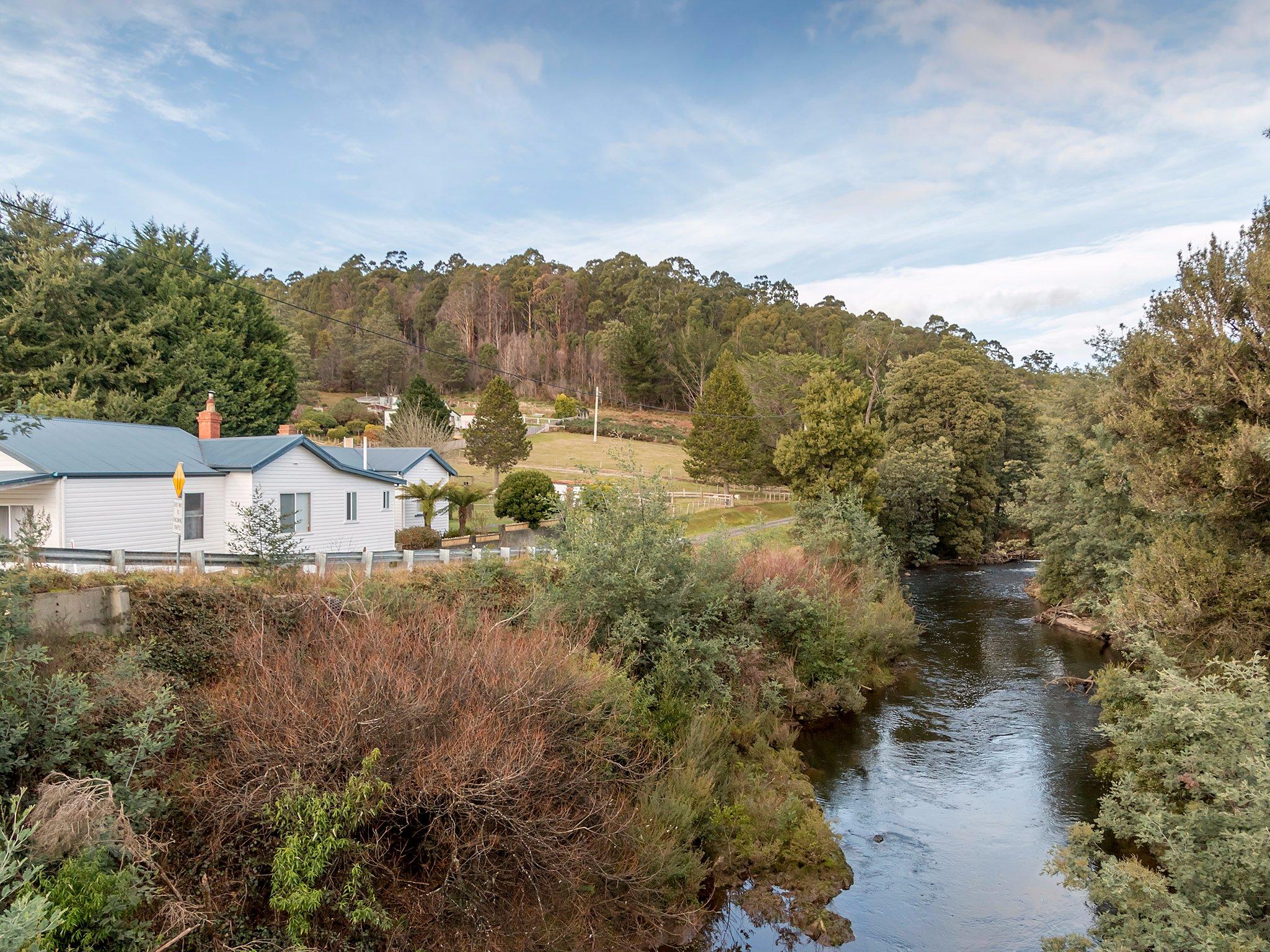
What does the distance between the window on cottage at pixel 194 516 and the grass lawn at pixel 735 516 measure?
20172 millimetres

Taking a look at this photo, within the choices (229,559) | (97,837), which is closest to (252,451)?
(229,559)

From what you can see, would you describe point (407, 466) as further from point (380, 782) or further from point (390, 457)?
point (380, 782)

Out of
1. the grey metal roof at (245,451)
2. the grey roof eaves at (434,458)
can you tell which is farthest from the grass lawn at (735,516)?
the grey metal roof at (245,451)

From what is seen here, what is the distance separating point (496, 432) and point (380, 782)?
1789 inches

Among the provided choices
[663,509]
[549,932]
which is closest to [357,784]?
[549,932]

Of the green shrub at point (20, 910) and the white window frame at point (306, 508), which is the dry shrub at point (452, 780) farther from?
the white window frame at point (306, 508)

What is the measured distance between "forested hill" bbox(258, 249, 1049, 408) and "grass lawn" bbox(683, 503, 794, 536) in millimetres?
20750

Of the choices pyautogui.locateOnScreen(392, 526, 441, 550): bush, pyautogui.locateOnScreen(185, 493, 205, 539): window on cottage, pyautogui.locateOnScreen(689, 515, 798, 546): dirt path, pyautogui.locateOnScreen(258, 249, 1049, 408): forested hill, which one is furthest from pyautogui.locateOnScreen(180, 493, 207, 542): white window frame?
pyautogui.locateOnScreen(258, 249, 1049, 408): forested hill

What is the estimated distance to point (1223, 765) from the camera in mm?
8469

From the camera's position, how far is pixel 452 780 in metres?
8.28

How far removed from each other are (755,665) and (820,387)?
21231 millimetres

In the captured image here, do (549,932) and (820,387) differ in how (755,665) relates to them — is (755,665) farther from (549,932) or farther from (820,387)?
(820,387)

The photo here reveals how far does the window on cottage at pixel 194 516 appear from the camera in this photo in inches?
911

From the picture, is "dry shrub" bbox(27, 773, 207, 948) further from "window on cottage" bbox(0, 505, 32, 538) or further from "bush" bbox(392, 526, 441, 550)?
"bush" bbox(392, 526, 441, 550)
